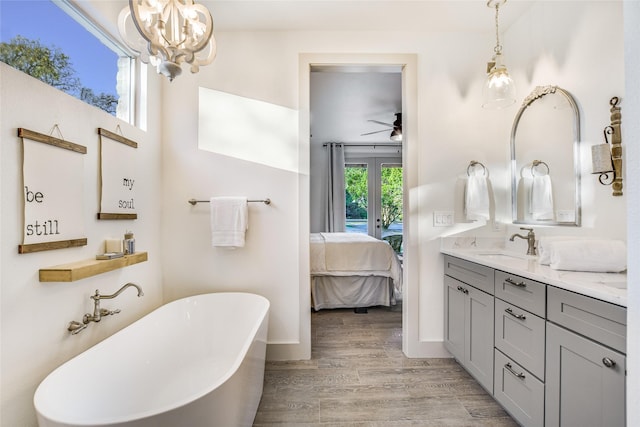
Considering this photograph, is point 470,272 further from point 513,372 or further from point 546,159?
point 546,159

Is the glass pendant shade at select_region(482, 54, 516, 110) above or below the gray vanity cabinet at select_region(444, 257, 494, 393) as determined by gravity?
above

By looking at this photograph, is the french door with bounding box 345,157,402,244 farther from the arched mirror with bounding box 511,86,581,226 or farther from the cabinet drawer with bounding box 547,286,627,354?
the cabinet drawer with bounding box 547,286,627,354

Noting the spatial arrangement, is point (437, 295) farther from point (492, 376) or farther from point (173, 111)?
point (173, 111)

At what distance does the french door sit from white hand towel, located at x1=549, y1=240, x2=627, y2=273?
486cm

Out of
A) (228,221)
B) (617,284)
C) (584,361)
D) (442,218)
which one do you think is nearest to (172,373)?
(228,221)

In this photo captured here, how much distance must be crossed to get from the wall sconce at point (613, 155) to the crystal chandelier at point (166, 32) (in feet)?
6.90

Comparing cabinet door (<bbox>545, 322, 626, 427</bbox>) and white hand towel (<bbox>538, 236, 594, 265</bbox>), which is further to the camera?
white hand towel (<bbox>538, 236, 594, 265</bbox>)

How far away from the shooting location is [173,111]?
2.51 m

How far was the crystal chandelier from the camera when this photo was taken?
4.58 feet

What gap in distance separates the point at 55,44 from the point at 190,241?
4.84ft

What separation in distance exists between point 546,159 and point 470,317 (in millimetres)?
1195

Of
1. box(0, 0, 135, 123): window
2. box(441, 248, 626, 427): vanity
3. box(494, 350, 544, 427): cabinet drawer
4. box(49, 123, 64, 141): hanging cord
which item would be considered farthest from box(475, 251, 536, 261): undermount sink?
box(0, 0, 135, 123): window

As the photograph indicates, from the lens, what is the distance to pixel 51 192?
1.42 meters

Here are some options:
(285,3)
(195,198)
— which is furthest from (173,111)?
(285,3)
